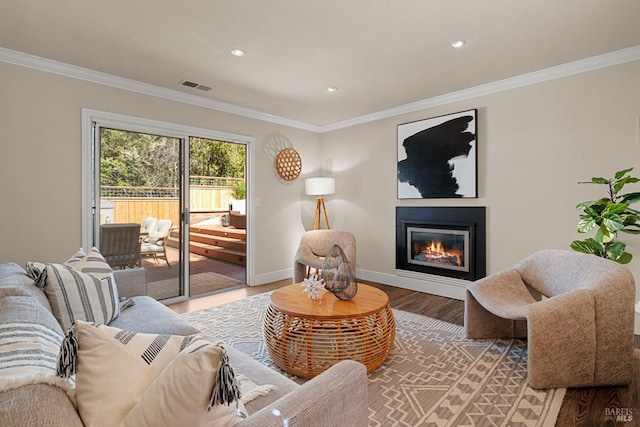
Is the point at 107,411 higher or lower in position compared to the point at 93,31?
lower

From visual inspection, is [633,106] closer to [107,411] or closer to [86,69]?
[107,411]

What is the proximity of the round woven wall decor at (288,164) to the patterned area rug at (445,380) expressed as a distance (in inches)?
91.2

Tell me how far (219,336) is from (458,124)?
3.33 metres

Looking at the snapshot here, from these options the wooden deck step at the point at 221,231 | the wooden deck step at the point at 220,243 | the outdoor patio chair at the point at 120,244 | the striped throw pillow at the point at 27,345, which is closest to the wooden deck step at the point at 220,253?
the wooden deck step at the point at 220,243

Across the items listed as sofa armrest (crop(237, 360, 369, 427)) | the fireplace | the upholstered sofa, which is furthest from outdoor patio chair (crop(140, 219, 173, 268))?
sofa armrest (crop(237, 360, 369, 427))

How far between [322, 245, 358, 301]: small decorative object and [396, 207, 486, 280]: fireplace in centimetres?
192

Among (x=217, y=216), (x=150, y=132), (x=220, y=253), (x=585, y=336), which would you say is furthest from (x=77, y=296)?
(x=217, y=216)

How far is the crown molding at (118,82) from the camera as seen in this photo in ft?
9.03

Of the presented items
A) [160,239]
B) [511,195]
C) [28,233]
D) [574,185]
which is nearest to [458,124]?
[511,195]

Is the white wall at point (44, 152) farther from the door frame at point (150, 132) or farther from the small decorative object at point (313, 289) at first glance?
the small decorative object at point (313, 289)

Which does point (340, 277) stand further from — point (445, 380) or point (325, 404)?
point (325, 404)

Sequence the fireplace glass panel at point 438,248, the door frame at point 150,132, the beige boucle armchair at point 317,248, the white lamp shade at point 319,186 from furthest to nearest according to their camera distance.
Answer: the white lamp shade at point 319,186, the beige boucle armchair at point 317,248, the fireplace glass panel at point 438,248, the door frame at point 150,132

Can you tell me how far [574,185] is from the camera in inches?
120

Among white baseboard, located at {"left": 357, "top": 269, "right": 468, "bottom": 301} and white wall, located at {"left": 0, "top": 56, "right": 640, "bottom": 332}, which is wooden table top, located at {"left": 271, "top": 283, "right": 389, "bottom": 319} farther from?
white wall, located at {"left": 0, "top": 56, "right": 640, "bottom": 332}
